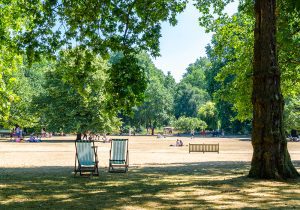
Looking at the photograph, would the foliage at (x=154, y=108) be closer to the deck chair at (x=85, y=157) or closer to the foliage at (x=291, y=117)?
the foliage at (x=291, y=117)

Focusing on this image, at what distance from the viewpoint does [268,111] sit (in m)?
10.9

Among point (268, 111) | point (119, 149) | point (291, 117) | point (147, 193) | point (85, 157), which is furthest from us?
point (291, 117)

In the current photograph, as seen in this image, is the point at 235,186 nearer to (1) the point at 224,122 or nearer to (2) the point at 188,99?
(1) the point at 224,122

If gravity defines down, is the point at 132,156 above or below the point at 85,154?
below

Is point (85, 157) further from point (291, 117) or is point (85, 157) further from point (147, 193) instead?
point (291, 117)

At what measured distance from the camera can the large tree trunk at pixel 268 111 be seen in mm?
10805

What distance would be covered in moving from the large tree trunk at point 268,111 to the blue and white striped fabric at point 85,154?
5.03 meters

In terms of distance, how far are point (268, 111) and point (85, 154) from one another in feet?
19.1

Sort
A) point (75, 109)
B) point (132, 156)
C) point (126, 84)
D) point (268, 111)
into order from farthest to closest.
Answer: point (75, 109), point (132, 156), point (126, 84), point (268, 111)

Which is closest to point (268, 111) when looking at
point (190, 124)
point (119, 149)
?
point (119, 149)

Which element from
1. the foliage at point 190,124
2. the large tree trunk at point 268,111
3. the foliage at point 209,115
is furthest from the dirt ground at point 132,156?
the foliage at point 190,124

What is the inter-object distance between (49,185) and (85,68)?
525cm

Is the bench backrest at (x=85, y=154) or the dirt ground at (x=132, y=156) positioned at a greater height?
the bench backrest at (x=85, y=154)

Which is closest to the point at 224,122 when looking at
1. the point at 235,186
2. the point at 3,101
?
the point at 3,101
